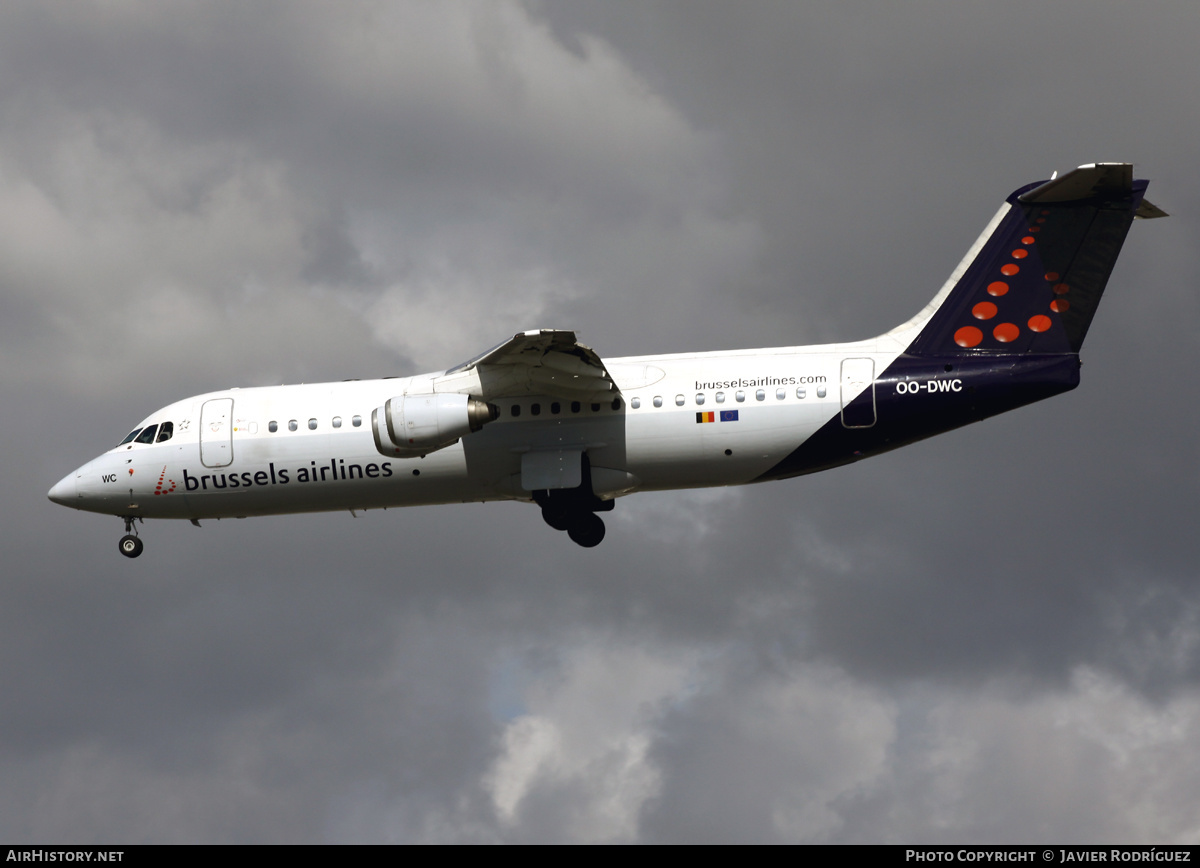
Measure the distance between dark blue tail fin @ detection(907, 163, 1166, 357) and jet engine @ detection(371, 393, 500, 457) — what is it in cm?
911

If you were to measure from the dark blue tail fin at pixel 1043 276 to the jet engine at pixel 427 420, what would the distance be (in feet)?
29.9

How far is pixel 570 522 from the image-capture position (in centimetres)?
3544

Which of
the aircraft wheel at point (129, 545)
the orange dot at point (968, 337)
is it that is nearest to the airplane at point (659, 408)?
the orange dot at point (968, 337)

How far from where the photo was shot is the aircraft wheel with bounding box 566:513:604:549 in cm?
3547

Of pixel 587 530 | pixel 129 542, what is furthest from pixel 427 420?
pixel 129 542

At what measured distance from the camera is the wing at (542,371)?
107 ft

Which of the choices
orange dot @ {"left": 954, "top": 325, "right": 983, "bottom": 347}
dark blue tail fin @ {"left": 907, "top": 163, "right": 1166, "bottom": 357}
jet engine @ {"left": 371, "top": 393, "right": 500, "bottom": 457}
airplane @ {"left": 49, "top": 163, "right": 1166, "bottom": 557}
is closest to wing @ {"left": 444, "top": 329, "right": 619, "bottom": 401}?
airplane @ {"left": 49, "top": 163, "right": 1166, "bottom": 557}

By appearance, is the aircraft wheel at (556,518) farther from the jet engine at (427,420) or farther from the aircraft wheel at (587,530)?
the jet engine at (427,420)

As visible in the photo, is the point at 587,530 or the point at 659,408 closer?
the point at 659,408

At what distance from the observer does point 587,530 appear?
117 feet

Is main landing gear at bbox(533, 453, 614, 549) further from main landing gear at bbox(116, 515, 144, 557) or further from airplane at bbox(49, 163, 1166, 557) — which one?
main landing gear at bbox(116, 515, 144, 557)

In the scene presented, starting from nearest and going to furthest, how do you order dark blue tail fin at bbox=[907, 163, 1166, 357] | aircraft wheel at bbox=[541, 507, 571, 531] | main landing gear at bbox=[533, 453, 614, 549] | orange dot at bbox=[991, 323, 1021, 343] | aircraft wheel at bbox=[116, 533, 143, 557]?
dark blue tail fin at bbox=[907, 163, 1166, 357]
orange dot at bbox=[991, 323, 1021, 343]
main landing gear at bbox=[533, 453, 614, 549]
aircraft wheel at bbox=[541, 507, 571, 531]
aircraft wheel at bbox=[116, 533, 143, 557]

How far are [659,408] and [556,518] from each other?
135 inches

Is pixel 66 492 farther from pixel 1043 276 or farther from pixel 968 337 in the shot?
pixel 1043 276
